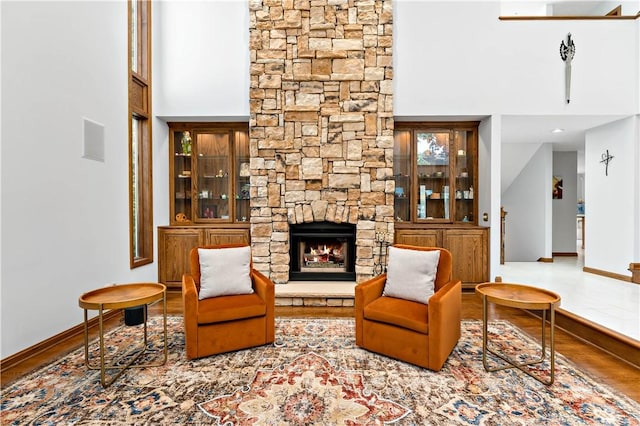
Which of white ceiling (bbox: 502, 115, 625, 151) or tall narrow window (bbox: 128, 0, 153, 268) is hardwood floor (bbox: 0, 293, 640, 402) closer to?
tall narrow window (bbox: 128, 0, 153, 268)

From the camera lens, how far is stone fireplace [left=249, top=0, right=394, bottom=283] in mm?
4520

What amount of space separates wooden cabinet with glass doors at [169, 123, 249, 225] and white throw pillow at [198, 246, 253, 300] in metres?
2.30

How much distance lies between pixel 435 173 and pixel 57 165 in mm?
4884

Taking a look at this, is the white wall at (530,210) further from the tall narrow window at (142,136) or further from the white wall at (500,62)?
the tall narrow window at (142,136)

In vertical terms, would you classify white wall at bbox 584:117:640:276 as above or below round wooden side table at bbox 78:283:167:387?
above

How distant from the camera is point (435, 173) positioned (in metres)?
5.25

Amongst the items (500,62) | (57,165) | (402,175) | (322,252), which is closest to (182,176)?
(57,165)

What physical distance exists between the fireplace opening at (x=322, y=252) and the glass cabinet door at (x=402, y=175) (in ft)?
3.48

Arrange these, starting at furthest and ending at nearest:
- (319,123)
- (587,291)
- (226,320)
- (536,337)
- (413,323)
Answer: (319,123)
(587,291)
(536,337)
(226,320)
(413,323)

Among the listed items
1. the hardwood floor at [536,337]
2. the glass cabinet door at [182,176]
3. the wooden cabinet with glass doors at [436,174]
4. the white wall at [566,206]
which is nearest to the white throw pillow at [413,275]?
the hardwood floor at [536,337]

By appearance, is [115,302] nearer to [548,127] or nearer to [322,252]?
[322,252]

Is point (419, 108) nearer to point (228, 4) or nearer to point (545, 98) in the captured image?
point (545, 98)

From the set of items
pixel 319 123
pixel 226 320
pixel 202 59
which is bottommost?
pixel 226 320

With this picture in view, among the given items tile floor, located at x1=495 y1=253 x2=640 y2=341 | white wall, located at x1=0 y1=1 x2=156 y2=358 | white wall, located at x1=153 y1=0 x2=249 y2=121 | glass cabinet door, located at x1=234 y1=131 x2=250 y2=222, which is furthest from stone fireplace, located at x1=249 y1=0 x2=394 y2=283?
tile floor, located at x1=495 y1=253 x2=640 y2=341
